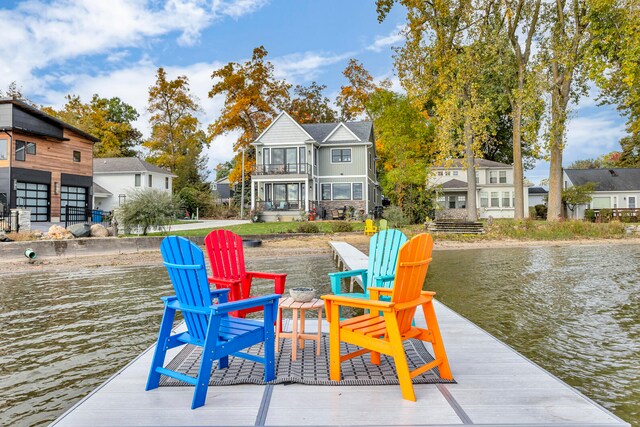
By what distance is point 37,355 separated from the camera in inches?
188

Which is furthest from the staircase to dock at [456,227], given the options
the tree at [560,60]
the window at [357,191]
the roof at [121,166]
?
the roof at [121,166]

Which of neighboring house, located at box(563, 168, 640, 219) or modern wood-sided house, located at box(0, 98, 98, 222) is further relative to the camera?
neighboring house, located at box(563, 168, 640, 219)

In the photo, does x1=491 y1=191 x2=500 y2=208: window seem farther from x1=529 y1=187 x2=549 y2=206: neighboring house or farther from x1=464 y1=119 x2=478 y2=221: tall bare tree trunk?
x1=464 y1=119 x2=478 y2=221: tall bare tree trunk

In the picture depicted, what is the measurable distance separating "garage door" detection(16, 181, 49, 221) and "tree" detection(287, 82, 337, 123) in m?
24.2

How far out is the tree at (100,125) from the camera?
135 ft

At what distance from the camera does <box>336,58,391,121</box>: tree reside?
40188mm

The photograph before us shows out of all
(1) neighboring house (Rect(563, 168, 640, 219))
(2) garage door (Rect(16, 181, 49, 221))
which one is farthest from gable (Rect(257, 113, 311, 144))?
(1) neighboring house (Rect(563, 168, 640, 219))

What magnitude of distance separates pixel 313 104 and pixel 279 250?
30.4 m

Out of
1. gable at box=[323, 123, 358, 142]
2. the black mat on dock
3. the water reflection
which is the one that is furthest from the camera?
A: gable at box=[323, 123, 358, 142]

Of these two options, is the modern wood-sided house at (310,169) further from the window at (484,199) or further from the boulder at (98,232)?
the boulder at (98,232)

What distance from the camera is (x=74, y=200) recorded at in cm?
2588

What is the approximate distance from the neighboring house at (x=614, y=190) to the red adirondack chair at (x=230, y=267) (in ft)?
125

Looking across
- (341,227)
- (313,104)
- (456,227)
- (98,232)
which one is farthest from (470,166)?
(313,104)

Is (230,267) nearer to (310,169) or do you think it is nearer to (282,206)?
(282,206)
